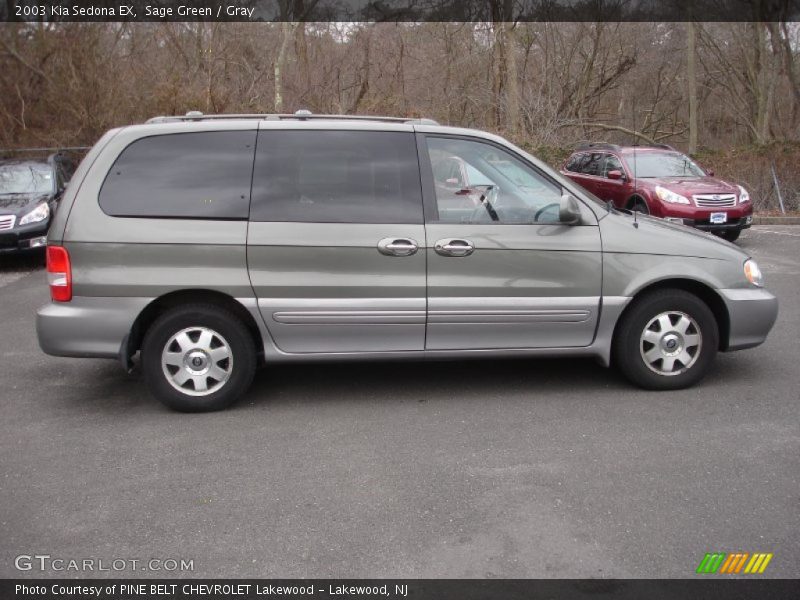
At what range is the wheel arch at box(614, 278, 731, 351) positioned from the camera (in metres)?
5.01

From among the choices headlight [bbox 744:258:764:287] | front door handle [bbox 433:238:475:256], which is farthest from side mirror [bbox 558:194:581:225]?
headlight [bbox 744:258:764:287]

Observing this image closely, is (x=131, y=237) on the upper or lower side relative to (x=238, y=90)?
lower

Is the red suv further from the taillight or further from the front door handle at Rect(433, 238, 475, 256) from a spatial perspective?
the taillight

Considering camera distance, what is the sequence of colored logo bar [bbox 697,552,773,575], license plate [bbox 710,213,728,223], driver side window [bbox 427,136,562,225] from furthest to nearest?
license plate [bbox 710,213,728,223]
driver side window [bbox 427,136,562,225]
colored logo bar [bbox 697,552,773,575]

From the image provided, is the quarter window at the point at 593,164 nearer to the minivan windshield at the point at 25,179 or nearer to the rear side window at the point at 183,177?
the minivan windshield at the point at 25,179

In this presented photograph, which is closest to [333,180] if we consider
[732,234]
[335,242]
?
[335,242]

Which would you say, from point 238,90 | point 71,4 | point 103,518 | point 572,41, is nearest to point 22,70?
point 71,4

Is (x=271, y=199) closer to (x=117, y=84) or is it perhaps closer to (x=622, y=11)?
(x=117, y=84)

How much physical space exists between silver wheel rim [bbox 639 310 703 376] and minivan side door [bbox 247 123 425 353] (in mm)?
1571

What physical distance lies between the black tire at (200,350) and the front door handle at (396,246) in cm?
105

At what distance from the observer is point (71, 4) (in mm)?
18062

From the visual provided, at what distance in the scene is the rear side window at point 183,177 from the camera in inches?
184

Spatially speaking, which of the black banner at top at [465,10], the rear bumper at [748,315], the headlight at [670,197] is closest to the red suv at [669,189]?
the headlight at [670,197]

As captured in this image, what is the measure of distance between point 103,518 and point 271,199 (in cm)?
217
